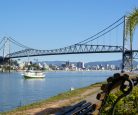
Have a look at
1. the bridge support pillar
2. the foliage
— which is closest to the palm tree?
the foliage

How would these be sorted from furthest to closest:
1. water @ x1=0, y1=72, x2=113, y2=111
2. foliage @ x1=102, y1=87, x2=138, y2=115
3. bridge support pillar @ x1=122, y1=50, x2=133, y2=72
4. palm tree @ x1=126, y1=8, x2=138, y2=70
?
1. water @ x1=0, y1=72, x2=113, y2=111
2. bridge support pillar @ x1=122, y1=50, x2=133, y2=72
3. palm tree @ x1=126, y1=8, x2=138, y2=70
4. foliage @ x1=102, y1=87, x2=138, y2=115

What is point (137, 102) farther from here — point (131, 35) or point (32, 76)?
point (32, 76)

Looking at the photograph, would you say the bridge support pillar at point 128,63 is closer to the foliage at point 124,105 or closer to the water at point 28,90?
the water at point 28,90

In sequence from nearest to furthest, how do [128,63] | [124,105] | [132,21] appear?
[124,105] < [132,21] < [128,63]

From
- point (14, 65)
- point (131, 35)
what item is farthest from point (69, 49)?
point (131, 35)

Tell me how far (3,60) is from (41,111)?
10399 centimetres

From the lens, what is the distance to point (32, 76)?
321ft

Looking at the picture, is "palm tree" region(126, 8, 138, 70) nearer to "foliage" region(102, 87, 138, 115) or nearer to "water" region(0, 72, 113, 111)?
"foliage" region(102, 87, 138, 115)

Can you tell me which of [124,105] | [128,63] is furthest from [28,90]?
[124,105]

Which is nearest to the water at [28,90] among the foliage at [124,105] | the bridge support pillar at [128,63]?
the bridge support pillar at [128,63]

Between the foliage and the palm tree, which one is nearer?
the foliage

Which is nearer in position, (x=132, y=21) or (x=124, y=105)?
(x=124, y=105)

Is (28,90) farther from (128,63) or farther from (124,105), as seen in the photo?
(124,105)

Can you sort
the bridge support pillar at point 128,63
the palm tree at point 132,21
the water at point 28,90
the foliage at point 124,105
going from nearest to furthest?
the foliage at point 124,105 < the palm tree at point 132,21 < the bridge support pillar at point 128,63 < the water at point 28,90
